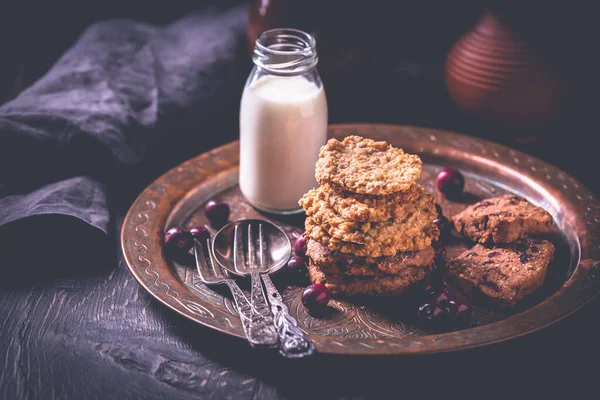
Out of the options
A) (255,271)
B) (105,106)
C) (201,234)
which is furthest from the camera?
(105,106)

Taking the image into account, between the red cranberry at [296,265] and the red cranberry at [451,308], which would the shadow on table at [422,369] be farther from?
the red cranberry at [296,265]

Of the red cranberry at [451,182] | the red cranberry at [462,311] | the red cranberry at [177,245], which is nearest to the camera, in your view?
the red cranberry at [462,311]

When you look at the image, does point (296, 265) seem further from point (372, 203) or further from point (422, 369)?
point (422, 369)

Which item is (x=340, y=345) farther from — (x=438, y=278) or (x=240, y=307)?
(x=438, y=278)

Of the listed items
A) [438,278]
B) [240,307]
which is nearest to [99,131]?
[240,307]

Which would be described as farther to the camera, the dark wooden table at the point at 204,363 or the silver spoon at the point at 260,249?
the silver spoon at the point at 260,249

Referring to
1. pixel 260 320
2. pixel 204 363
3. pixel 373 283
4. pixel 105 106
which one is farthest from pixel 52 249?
pixel 373 283

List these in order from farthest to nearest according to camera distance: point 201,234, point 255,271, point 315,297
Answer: point 201,234 → point 255,271 → point 315,297

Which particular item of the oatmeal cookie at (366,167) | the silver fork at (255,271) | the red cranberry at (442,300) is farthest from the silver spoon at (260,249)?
the red cranberry at (442,300)
